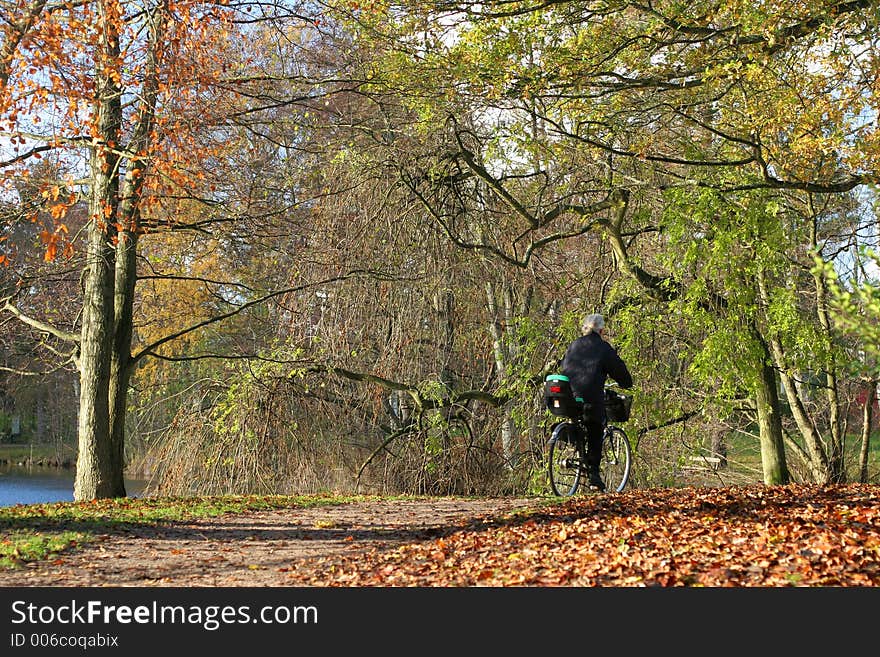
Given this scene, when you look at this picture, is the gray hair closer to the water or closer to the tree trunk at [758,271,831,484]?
the tree trunk at [758,271,831,484]

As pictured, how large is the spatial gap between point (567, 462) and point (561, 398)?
917 mm

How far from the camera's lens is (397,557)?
6754 millimetres

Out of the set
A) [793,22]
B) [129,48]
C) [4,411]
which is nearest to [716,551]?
[793,22]

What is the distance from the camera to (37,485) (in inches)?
921

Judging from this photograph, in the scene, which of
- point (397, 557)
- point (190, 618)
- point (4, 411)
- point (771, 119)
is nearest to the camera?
point (190, 618)

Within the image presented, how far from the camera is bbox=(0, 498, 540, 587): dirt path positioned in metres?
6.23

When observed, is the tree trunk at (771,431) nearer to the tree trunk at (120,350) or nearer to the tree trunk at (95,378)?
the tree trunk at (120,350)

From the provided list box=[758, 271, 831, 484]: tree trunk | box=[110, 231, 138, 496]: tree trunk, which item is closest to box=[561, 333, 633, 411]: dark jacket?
box=[758, 271, 831, 484]: tree trunk

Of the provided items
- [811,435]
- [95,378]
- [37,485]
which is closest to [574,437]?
[811,435]

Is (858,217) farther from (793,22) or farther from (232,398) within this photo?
(232,398)

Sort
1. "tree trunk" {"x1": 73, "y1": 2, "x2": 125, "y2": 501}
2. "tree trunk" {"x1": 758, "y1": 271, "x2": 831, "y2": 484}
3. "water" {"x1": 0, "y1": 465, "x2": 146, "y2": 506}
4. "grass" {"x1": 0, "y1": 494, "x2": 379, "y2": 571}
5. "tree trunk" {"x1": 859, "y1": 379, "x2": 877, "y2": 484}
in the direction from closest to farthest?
"grass" {"x1": 0, "y1": 494, "x2": 379, "y2": 571} < "tree trunk" {"x1": 73, "y1": 2, "x2": 125, "y2": 501} < "tree trunk" {"x1": 758, "y1": 271, "x2": 831, "y2": 484} < "tree trunk" {"x1": 859, "y1": 379, "x2": 877, "y2": 484} < "water" {"x1": 0, "y1": 465, "x2": 146, "y2": 506}

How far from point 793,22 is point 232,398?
8.71m

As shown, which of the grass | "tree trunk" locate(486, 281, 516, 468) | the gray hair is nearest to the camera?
the grass

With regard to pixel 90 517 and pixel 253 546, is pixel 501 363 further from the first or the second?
pixel 253 546
